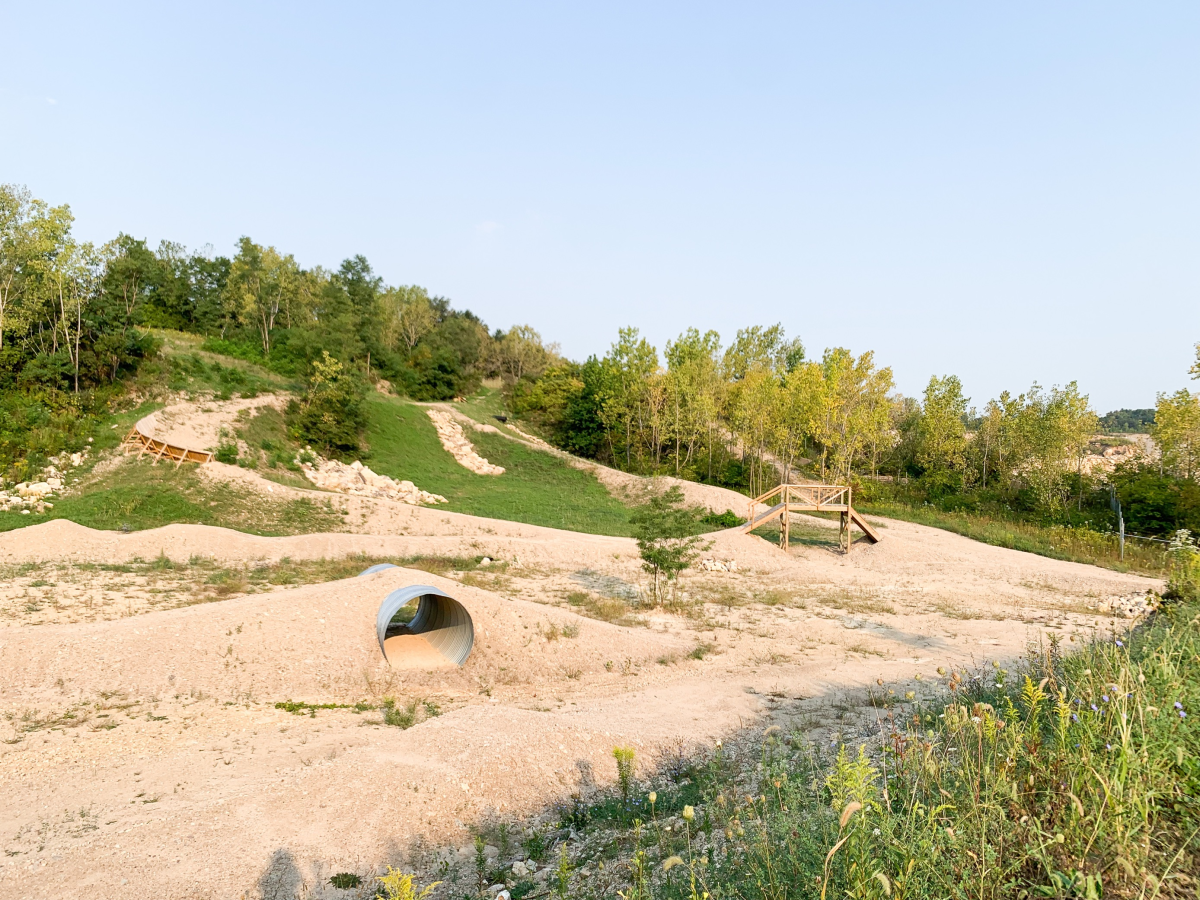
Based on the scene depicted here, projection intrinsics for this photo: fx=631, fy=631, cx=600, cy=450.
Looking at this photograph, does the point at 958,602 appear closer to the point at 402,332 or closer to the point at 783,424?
the point at 783,424

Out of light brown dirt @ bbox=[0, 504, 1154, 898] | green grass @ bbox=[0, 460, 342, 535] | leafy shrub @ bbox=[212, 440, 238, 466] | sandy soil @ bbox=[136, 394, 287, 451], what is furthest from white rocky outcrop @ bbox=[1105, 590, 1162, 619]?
sandy soil @ bbox=[136, 394, 287, 451]

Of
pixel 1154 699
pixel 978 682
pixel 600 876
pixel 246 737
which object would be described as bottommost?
pixel 246 737

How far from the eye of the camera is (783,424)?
3850cm

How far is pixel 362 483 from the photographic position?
3144cm

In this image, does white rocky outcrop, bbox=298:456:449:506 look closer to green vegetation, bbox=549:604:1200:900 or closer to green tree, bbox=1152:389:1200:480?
green vegetation, bbox=549:604:1200:900

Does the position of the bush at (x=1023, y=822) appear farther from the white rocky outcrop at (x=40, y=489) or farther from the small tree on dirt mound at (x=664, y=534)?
the white rocky outcrop at (x=40, y=489)

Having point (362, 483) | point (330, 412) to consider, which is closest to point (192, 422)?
point (330, 412)

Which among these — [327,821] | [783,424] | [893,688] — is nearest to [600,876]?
[327,821]

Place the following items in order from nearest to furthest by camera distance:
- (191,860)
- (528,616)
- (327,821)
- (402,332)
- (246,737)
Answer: (191,860)
(327,821)
(246,737)
(528,616)
(402,332)

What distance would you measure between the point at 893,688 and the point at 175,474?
85.3 ft

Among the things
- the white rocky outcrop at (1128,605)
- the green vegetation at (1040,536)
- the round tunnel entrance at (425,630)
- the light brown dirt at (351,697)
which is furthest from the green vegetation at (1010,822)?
the green vegetation at (1040,536)

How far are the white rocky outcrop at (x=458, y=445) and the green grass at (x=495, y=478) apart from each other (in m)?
0.57

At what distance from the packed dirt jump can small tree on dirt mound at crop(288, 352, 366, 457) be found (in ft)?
49.1

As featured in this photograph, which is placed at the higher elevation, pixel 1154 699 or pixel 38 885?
pixel 1154 699
